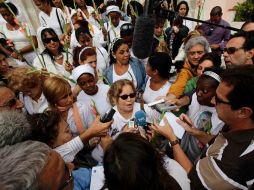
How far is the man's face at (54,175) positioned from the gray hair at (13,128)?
39cm

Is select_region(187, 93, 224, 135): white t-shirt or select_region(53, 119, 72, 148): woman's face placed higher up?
select_region(53, 119, 72, 148): woman's face

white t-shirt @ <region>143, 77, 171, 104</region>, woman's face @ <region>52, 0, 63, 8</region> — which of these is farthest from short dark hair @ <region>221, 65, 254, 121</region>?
woman's face @ <region>52, 0, 63, 8</region>

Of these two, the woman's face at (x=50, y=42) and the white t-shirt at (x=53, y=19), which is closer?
the woman's face at (x=50, y=42)

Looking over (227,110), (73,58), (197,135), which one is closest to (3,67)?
(73,58)

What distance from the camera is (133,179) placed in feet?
3.91

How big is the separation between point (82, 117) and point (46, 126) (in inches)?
25.7

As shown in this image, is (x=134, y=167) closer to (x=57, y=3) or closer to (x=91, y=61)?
(x=91, y=61)

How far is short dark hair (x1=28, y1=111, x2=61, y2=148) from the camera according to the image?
1826mm

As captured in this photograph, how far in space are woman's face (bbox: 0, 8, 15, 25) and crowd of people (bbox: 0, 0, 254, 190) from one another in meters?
0.02

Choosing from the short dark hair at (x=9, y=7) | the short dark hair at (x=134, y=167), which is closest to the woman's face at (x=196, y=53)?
the short dark hair at (x=134, y=167)

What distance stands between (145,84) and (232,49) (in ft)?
3.85

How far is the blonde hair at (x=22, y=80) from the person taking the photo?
111 inches

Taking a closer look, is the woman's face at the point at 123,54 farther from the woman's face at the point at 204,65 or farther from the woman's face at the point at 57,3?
the woman's face at the point at 57,3

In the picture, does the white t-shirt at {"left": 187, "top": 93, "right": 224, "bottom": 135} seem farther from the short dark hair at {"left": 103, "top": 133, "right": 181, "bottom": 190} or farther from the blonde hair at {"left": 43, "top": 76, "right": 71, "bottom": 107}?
the blonde hair at {"left": 43, "top": 76, "right": 71, "bottom": 107}
